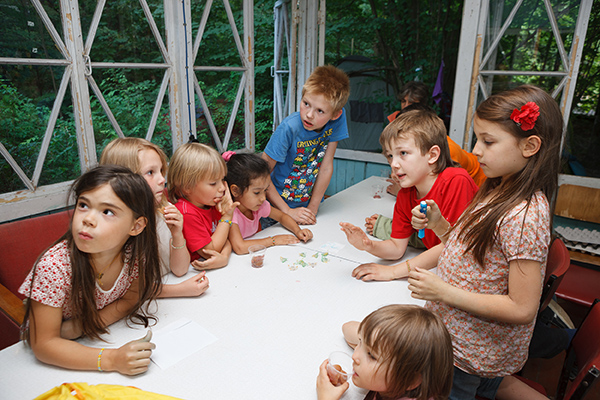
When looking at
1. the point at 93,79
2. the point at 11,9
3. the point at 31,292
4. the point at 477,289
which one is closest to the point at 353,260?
the point at 477,289

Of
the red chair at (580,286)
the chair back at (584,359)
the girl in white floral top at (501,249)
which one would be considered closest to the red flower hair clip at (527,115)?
the girl in white floral top at (501,249)

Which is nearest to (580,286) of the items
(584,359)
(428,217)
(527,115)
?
(584,359)

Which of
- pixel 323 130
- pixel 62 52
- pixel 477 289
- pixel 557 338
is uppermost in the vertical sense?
pixel 62 52

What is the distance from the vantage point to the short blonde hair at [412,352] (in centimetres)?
90

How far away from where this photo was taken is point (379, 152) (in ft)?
15.5

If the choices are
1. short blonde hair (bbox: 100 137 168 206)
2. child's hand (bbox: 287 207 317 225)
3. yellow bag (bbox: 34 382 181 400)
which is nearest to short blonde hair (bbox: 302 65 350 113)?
child's hand (bbox: 287 207 317 225)

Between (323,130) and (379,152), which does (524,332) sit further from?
(379,152)

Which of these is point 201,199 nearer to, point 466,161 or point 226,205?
point 226,205

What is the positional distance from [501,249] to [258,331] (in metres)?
0.81

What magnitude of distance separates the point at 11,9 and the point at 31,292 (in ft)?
6.08

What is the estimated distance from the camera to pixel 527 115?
1.08 meters

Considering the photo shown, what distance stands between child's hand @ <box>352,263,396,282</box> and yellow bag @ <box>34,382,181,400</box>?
0.99 metres

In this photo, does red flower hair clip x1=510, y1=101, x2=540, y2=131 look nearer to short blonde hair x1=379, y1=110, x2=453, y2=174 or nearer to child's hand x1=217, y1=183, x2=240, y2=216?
short blonde hair x1=379, y1=110, x2=453, y2=174

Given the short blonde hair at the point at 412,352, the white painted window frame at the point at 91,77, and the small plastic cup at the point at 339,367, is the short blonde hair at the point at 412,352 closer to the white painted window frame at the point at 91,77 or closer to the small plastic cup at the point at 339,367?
the small plastic cup at the point at 339,367
